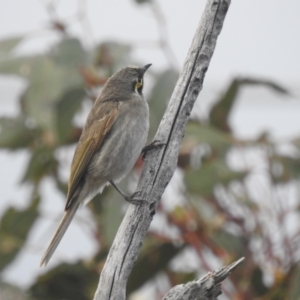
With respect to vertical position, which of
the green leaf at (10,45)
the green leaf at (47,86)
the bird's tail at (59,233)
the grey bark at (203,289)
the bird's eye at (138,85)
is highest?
the green leaf at (10,45)

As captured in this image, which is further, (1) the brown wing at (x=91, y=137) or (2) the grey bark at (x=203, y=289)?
(1) the brown wing at (x=91, y=137)

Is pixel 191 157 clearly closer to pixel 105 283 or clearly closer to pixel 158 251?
pixel 158 251

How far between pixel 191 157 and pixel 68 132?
0.96m

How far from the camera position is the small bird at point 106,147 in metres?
4.19

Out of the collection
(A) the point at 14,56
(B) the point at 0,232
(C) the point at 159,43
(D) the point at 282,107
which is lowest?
(D) the point at 282,107

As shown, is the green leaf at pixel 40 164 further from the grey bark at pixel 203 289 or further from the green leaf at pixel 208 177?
the grey bark at pixel 203 289

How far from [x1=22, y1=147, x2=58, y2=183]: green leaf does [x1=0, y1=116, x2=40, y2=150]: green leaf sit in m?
0.22

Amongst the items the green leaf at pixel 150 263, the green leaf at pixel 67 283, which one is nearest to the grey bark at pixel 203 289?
the green leaf at pixel 150 263

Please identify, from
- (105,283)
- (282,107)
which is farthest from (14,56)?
(282,107)

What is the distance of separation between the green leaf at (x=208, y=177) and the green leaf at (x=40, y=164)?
3.49 ft

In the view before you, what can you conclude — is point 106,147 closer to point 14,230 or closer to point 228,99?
point 228,99

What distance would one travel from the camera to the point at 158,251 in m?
4.96

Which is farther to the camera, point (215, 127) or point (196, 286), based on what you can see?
point (215, 127)

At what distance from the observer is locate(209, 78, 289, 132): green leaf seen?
16.8ft
